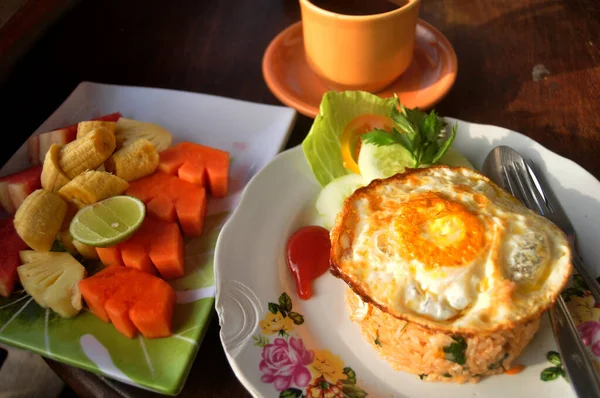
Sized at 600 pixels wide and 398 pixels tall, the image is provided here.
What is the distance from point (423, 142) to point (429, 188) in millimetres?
340

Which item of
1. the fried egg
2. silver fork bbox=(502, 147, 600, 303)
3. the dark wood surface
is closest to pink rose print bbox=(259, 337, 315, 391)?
the fried egg

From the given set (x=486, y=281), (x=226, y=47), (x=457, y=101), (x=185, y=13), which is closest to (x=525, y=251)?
(x=486, y=281)

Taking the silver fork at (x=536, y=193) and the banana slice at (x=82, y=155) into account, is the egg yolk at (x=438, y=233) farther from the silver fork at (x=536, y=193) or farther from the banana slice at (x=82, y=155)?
the banana slice at (x=82, y=155)

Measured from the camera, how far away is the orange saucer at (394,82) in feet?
6.26

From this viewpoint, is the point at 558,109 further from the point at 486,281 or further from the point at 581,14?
the point at 486,281

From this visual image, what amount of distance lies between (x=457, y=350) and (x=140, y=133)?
4.36ft

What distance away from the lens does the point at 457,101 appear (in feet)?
6.50

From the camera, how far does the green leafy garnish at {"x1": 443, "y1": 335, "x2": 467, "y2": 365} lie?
112 centimetres

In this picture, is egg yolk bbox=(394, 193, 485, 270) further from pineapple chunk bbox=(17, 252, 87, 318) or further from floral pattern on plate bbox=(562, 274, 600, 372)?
pineapple chunk bbox=(17, 252, 87, 318)

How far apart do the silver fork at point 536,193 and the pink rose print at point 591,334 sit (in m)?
0.16

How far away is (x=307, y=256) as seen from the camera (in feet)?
4.83

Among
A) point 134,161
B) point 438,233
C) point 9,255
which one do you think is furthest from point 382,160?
point 9,255

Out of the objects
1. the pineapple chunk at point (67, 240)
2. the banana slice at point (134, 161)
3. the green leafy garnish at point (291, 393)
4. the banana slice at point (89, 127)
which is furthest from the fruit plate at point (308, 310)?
the banana slice at point (89, 127)

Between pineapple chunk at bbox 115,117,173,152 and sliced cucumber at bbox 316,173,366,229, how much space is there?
2.15 feet
